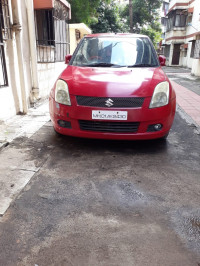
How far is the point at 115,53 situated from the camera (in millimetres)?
4039

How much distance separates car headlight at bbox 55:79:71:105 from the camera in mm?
3178

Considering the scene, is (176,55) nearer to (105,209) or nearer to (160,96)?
(160,96)

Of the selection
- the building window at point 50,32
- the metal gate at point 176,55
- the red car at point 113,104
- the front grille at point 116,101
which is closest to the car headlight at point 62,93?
the red car at point 113,104

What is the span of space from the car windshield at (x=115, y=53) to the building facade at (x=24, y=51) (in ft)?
4.80

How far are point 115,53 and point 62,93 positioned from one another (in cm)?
141

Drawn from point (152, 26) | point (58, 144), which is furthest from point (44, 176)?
point (152, 26)

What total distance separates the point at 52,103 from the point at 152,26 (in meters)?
30.1

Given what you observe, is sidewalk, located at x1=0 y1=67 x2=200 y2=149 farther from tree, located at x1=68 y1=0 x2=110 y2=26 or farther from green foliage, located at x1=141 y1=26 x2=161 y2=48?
green foliage, located at x1=141 y1=26 x2=161 y2=48

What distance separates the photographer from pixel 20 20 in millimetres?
4801

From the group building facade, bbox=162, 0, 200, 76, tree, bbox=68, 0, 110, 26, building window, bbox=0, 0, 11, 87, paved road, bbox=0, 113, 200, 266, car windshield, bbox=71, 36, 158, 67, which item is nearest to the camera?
paved road, bbox=0, 113, 200, 266

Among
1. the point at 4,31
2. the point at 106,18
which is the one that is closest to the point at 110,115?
the point at 4,31

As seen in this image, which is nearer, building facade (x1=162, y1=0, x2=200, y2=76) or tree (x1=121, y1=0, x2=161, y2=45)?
building facade (x1=162, y1=0, x2=200, y2=76)

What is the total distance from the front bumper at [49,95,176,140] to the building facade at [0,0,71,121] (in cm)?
189

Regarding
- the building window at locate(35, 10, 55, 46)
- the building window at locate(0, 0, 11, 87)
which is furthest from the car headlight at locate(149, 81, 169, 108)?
the building window at locate(35, 10, 55, 46)
